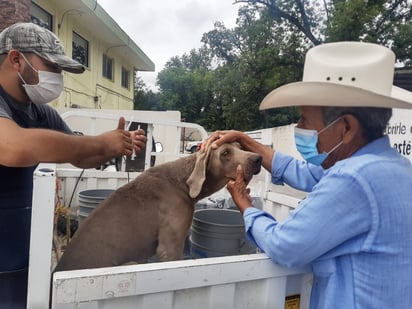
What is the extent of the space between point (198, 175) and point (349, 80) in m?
1.40

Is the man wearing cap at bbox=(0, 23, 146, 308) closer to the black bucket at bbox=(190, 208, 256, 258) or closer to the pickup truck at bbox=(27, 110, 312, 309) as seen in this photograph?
the pickup truck at bbox=(27, 110, 312, 309)

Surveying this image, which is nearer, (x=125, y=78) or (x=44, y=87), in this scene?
(x=44, y=87)

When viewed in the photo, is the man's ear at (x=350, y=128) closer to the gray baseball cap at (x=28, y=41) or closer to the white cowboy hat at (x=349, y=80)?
the white cowboy hat at (x=349, y=80)

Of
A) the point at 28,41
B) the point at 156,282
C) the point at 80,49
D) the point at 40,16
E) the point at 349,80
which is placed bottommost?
the point at 156,282

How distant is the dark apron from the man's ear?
5.14 feet

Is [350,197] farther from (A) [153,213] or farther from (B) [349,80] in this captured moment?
(A) [153,213]

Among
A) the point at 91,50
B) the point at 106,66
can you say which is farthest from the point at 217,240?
the point at 106,66

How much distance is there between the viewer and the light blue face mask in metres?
1.64

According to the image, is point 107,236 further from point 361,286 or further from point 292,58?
point 292,58

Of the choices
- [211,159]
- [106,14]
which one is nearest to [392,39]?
[106,14]

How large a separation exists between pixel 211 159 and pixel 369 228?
1.50 m

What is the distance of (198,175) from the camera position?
2654mm

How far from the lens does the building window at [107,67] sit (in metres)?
16.2

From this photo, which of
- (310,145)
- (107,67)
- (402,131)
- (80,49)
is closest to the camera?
(310,145)
